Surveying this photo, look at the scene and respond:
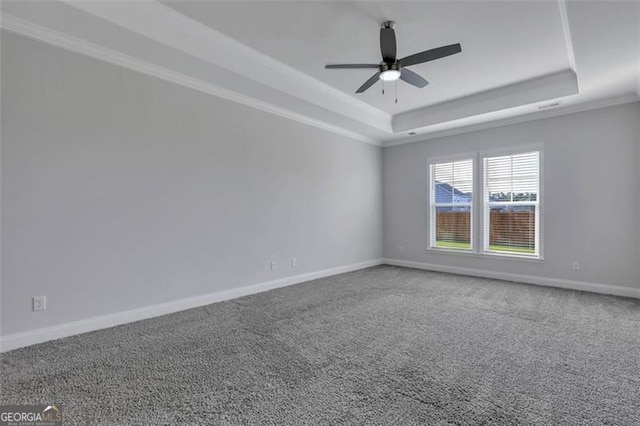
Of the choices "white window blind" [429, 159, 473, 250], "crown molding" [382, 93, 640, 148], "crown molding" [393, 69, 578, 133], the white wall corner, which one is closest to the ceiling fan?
the white wall corner

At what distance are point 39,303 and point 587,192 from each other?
262 inches

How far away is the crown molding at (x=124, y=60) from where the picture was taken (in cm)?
265

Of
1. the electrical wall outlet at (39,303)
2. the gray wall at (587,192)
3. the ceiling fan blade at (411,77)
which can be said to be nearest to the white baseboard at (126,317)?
the electrical wall outlet at (39,303)

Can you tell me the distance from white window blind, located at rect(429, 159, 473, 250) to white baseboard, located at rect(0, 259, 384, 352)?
2.92m

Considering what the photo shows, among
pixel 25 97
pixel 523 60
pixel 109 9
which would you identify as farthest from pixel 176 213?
pixel 523 60

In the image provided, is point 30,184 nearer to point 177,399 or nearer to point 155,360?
point 155,360

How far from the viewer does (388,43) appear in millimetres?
2824

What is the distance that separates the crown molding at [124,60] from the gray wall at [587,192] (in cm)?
382

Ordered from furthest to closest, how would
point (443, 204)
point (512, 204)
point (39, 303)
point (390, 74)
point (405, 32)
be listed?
point (443, 204) < point (512, 204) < point (405, 32) < point (390, 74) < point (39, 303)

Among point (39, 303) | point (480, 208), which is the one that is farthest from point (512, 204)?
point (39, 303)

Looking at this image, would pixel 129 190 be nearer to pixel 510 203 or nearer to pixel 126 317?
pixel 126 317

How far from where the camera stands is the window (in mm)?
5102

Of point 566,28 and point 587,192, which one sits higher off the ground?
point 566,28

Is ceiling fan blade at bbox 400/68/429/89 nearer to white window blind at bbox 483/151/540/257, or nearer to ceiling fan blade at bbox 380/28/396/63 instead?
ceiling fan blade at bbox 380/28/396/63
